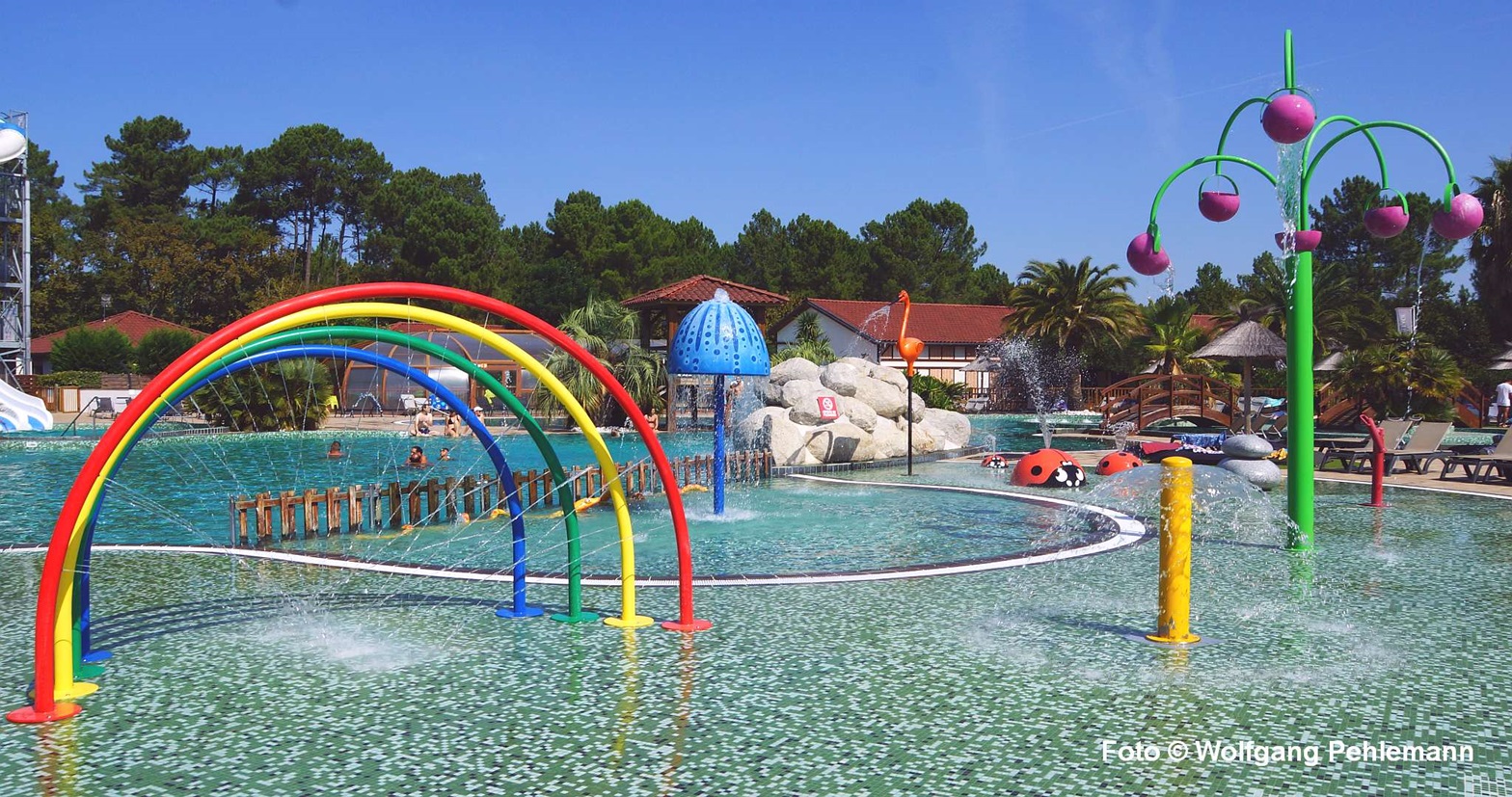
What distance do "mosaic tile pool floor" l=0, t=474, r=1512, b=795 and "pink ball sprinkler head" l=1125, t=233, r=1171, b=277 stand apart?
10.8 feet

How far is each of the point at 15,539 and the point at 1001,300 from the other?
2394 inches

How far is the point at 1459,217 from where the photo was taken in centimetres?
1062

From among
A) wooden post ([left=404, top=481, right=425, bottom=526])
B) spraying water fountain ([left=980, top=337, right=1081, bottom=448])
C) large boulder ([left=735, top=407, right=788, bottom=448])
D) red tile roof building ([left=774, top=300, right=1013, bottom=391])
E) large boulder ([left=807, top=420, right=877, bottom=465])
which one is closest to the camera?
wooden post ([left=404, top=481, right=425, bottom=526])

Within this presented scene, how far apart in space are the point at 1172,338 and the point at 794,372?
1032 inches

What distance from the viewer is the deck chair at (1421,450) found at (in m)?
20.2

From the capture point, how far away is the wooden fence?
12.5 m

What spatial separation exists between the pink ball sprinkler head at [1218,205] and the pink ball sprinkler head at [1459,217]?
1837 millimetres

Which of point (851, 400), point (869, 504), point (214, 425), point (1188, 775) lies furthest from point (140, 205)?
point (1188, 775)

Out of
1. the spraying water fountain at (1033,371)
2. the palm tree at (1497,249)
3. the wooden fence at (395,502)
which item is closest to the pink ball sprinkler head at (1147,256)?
the wooden fence at (395,502)

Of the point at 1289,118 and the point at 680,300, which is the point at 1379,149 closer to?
the point at 1289,118

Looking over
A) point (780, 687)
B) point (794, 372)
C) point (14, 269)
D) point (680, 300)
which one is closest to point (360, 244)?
point (14, 269)

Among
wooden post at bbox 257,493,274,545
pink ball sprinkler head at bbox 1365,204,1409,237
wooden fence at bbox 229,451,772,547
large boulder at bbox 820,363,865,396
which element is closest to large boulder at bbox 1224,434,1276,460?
pink ball sprinkler head at bbox 1365,204,1409,237

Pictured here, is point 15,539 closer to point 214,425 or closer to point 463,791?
point 463,791

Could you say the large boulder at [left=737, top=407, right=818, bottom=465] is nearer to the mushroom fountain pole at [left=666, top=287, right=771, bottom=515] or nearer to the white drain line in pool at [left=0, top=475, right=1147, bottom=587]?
the mushroom fountain pole at [left=666, top=287, right=771, bottom=515]
